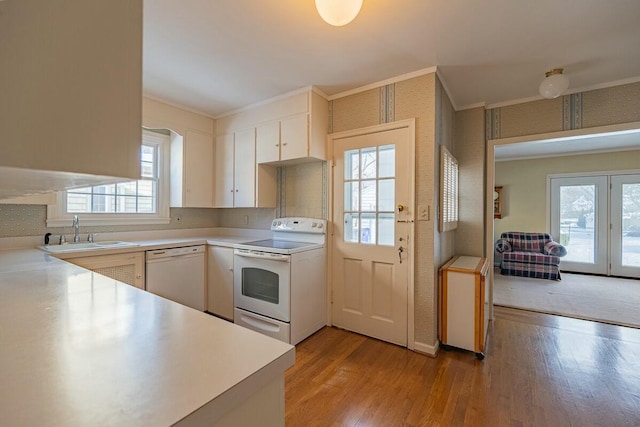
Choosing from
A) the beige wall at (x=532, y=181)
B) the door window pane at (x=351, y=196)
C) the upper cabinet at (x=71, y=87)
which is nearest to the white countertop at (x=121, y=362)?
the upper cabinet at (x=71, y=87)

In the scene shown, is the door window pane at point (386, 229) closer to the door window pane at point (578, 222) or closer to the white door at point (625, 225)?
the door window pane at point (578, 222)

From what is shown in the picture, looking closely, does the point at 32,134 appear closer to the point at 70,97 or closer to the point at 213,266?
the point at 70,97

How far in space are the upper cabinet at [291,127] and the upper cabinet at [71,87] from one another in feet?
7.31

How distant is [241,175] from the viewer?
3211 mm

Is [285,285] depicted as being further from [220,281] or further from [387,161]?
[387,161]

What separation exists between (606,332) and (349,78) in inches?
138

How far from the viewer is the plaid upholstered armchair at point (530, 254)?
487 centimetres

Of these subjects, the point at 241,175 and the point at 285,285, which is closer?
the point at 285,285

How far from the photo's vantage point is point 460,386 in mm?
1923

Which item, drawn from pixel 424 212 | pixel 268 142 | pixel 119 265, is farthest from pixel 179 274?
pixel 424 212

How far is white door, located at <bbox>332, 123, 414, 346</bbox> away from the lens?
2.45 meters

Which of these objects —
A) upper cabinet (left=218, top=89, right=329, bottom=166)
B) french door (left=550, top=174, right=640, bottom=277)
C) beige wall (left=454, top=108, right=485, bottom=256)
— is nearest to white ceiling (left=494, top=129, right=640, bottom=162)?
french door (left=550, top=174, right=640, bottom=277)

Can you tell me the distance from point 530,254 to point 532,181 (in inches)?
65.3

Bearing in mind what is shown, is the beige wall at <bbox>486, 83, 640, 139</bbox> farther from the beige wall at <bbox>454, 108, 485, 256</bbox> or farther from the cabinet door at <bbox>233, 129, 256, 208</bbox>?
the cabinet door at <bbox>233, 129, 256, 208</bbox>
